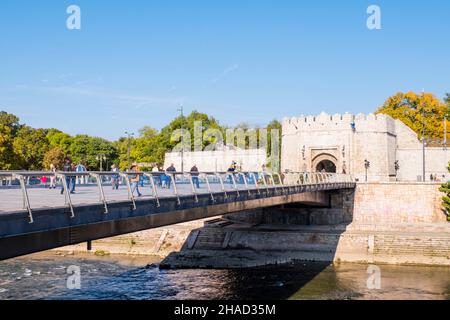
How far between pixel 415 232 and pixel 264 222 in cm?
1009

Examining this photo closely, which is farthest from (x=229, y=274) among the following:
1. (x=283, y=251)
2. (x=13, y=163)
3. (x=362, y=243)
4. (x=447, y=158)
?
(x=13, y=163)

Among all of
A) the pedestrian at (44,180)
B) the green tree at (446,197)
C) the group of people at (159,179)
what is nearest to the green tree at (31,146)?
the green tree at (446,197)

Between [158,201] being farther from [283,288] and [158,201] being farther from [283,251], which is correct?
[283,251]

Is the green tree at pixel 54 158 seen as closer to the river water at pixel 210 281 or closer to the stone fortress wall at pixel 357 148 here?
the stone fortress wall at pixel 357 148

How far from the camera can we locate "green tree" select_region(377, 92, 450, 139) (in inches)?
2511

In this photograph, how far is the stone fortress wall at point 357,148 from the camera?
46125 millimetres

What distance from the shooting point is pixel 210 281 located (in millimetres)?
26781

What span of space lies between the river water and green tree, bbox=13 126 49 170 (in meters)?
31.0

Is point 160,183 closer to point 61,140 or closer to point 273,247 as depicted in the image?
point 273,247

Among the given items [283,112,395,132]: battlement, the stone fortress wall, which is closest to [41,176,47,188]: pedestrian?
the stone fortress wall

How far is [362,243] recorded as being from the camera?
3388cm

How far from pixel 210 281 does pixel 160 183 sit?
1168cm

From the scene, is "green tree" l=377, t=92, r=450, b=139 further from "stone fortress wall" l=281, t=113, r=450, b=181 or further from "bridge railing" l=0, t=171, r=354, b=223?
"bridge railing" l=0, t=171, r=354, b=223

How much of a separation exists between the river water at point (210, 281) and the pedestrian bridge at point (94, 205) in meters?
5.84
